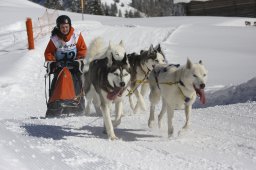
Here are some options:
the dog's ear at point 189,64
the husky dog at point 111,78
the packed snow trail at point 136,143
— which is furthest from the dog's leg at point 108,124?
the dog's ear at point 189,64

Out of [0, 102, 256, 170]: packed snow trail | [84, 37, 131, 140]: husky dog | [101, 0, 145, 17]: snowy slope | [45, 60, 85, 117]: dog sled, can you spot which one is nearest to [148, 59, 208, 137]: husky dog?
[0, 102, 256, 170]: packed snow trail

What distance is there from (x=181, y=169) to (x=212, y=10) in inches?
1176

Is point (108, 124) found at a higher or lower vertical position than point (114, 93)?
lower

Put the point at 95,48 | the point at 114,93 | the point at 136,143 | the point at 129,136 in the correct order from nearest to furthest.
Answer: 1. the point at 136,143
2. the point at 114,93
3. the point at 129,136
4. the point at 95,48

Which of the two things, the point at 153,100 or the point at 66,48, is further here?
the point at 66,48

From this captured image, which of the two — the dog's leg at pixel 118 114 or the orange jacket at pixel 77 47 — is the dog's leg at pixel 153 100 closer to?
the dog's leg at pixel 118 114

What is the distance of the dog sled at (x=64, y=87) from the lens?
748cm

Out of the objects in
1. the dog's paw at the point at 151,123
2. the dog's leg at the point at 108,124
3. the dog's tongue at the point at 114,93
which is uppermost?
the dog's tongue at the point at 114,93

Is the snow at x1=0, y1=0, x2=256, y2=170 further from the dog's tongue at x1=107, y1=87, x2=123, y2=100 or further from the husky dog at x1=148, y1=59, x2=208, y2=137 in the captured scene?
the dog's tongue at x1=107, y1=87, x2=123, y2=100

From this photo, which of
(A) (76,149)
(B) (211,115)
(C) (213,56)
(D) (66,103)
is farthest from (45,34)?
(A) (76,149)

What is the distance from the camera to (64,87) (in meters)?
7.52

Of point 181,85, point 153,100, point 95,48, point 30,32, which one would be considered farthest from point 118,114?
point 30,32

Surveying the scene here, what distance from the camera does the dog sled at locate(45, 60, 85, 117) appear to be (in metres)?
7.48

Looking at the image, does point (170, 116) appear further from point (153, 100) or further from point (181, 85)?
point (153, 100)
